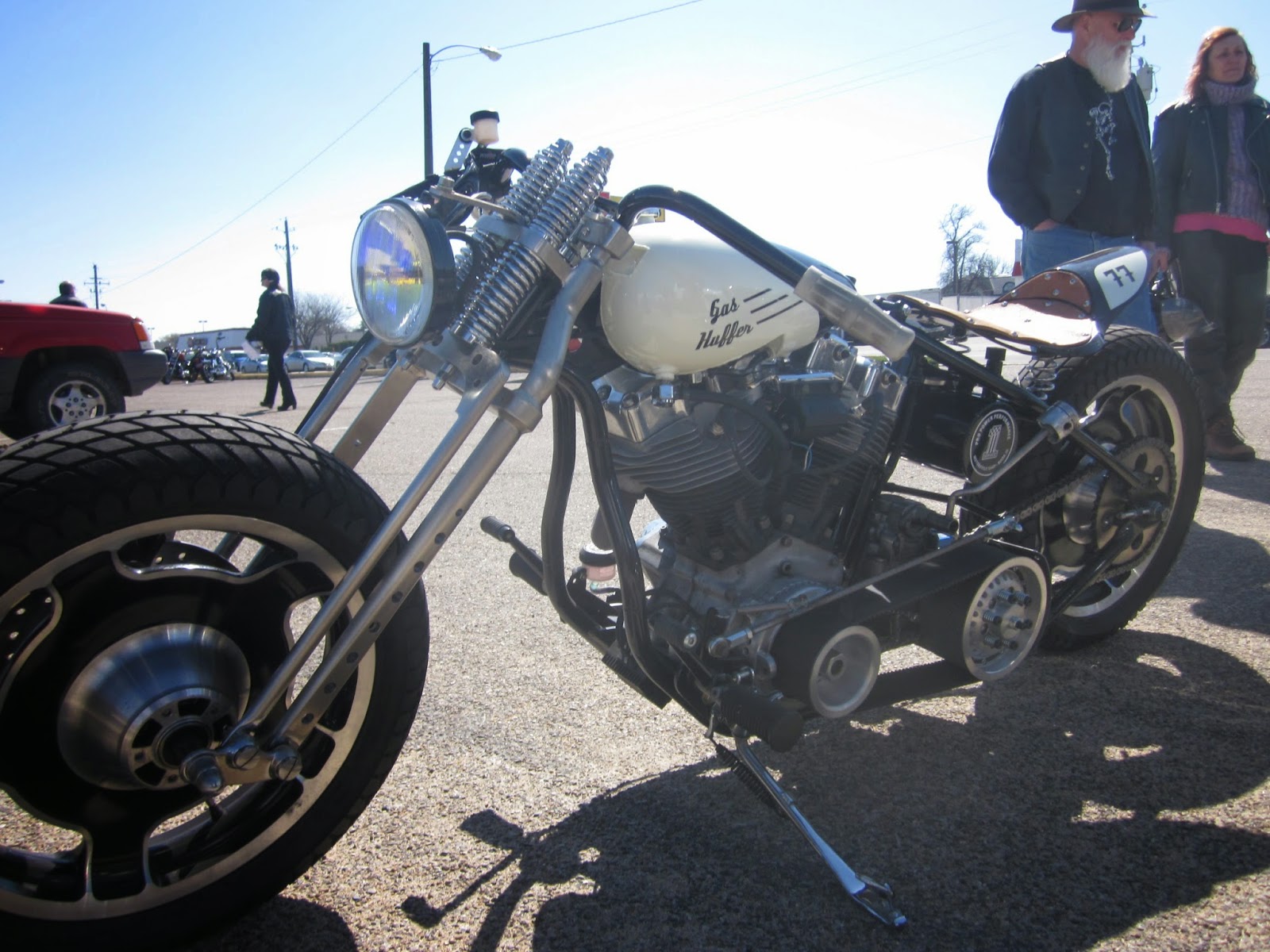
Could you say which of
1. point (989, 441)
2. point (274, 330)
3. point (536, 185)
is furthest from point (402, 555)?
point (274, 330)

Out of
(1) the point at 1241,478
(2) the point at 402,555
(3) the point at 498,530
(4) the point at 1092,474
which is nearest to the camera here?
(2) the point at 402,555

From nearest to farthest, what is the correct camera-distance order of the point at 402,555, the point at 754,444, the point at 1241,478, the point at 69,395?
1. the point at 402,555
2. the point at 754,444
3. the point at 1241,478
4. the point at 69,395

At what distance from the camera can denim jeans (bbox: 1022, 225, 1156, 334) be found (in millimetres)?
3936

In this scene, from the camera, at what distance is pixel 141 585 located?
1513mm

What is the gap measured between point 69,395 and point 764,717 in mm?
8060

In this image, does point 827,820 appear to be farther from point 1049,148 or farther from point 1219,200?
point 1219,200

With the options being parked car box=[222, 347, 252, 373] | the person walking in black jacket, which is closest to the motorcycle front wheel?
the person walking in black jacket

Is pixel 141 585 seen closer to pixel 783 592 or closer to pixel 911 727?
pixel 783 592

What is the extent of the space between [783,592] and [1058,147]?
9.19 feet

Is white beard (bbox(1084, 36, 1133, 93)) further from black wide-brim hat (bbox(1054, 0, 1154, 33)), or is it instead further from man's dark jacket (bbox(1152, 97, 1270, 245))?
man's dark jacket (bbox(1152, 97, 1270, 245))

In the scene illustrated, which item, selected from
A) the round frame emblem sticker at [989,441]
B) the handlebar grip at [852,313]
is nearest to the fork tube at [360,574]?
the handlebar grip at [852,313]

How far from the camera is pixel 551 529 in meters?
1.97

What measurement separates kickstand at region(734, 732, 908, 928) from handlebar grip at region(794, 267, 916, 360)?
903 millimetres

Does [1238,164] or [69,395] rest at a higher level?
[1238,164]
